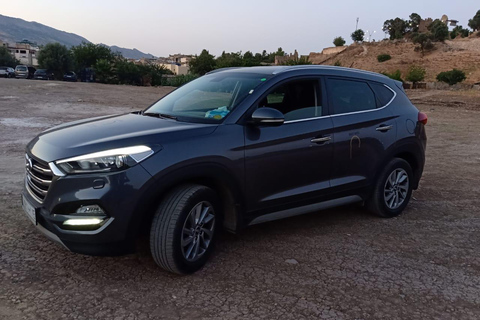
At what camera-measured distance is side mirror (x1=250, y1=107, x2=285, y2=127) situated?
12.9 feet

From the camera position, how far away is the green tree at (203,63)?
63.3m

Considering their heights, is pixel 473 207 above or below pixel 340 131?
below

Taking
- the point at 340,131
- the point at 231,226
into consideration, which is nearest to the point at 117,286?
the point at 231,226

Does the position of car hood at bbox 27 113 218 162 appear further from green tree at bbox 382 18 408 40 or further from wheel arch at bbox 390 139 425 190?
green tree at bbox 382 18 408 40

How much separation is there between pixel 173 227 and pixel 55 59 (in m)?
64.3

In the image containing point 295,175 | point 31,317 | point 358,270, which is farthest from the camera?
point 295,175

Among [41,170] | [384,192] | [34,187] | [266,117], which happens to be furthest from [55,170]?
[384,192]

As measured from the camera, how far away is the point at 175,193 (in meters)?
3.59

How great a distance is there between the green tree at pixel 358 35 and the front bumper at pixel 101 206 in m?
112

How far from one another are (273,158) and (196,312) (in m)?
1.58

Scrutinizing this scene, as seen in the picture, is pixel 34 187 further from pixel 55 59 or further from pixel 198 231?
pixel 55 59

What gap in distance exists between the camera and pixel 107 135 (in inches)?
144

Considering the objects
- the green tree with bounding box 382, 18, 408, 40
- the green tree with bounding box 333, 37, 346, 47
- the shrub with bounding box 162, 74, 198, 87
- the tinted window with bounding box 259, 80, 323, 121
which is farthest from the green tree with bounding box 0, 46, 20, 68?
the green tree with bounding box 382, 18, 408, 40

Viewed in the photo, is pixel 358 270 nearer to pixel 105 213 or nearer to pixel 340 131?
pixel 340 131
